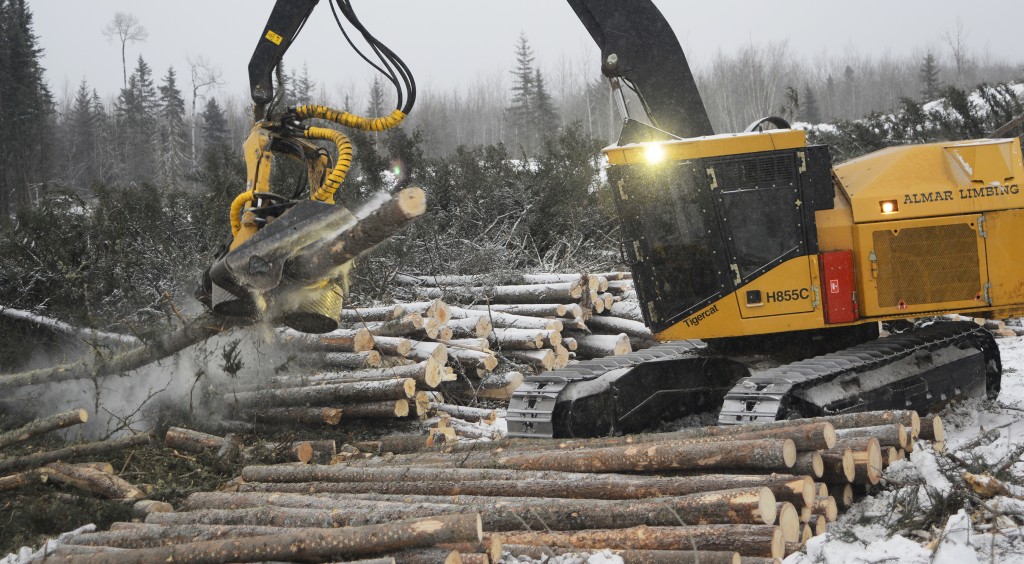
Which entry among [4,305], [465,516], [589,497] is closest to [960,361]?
[589,497]

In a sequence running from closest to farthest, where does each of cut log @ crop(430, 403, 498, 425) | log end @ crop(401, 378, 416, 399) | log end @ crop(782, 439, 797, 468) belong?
log end @ crop(782, 439, 797, 468), log end @ crop(401, 378, 416, 399), cut log @ crop(430, 403, 498, 425)

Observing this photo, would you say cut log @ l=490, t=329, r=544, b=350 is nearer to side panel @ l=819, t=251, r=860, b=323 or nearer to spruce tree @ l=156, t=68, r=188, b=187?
side panel @ l=819, t=251, r=860, b=323

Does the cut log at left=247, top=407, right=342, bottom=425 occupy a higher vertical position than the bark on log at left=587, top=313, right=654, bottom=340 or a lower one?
lower

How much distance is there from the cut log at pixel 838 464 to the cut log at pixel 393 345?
4.75 m

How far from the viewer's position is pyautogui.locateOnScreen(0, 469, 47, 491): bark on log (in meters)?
5.82

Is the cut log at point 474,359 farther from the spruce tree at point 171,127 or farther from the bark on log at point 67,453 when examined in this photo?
the spruce tree at point 171,127

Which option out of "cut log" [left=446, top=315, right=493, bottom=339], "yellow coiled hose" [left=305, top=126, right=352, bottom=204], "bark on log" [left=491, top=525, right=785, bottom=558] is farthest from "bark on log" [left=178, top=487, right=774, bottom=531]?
"cut log" [left=446, top=315, right=493, bottom=339]

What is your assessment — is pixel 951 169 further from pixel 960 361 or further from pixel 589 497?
pixel 589 497

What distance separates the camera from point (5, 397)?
7.89 m

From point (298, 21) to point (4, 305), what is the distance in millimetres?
7615

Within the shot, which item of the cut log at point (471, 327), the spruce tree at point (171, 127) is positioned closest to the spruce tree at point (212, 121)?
the spruce tree at point (171, 127)

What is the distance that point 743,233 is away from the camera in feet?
19.7

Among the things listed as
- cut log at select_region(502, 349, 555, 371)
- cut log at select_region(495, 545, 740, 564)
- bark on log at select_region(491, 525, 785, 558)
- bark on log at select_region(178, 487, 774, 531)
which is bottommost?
cut log at select_region(495, 545, 740, 564)

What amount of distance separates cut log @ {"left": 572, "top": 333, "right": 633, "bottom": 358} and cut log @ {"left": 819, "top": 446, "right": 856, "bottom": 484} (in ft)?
17.3
